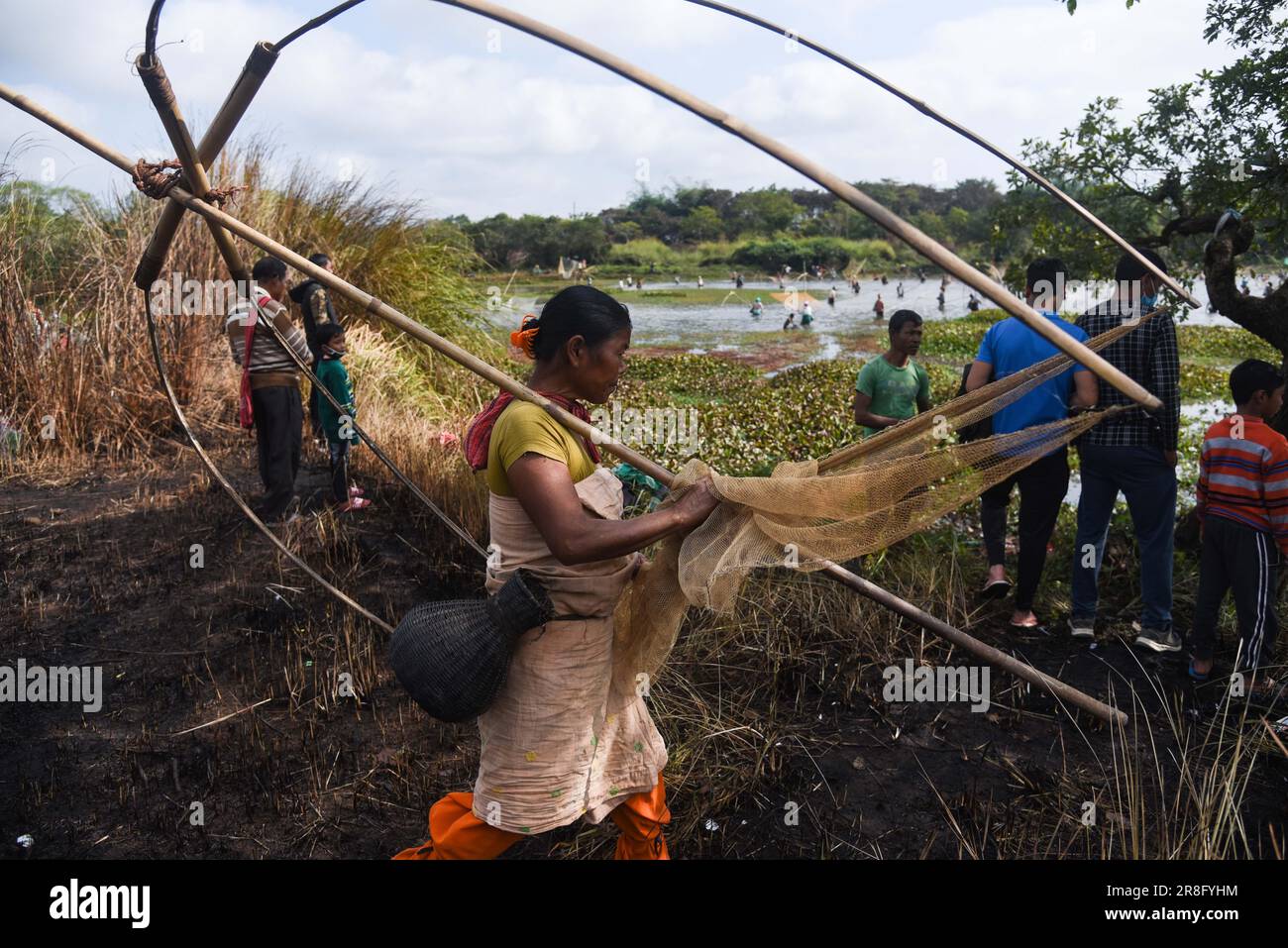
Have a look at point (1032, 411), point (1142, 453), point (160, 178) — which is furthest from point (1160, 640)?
point (160, 178)

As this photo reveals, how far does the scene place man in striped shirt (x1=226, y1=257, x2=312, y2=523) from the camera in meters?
5.25

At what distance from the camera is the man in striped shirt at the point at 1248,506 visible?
130 inches

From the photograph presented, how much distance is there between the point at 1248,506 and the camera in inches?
132

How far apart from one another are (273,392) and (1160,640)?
4.76 m

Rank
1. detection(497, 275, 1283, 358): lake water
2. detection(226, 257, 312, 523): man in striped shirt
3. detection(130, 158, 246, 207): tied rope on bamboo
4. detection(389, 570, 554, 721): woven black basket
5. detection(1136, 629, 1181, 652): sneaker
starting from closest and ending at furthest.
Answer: detection(389, 570, 554, 721): woven black basket < detection(130, 158, 246, 207): tied rope on bamboo < detection(1136, 629, 1181, 652): sneaker < detection(226, 257, 312, 523): man in striped shirt < detection(497, 275, 1283, 358): lake water

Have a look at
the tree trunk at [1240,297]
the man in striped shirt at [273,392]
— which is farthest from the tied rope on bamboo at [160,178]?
the tree trunk at [1240,297]

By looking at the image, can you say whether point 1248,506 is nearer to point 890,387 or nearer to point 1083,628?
point 1083,628

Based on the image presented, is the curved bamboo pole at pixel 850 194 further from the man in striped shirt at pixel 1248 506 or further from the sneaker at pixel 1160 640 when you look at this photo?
the sneaker at pixel 1160 640

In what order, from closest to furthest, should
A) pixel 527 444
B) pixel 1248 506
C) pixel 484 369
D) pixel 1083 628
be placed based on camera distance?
pixel 527 444
pixel 484 369
pixel 1248 506
pixel 1083 628

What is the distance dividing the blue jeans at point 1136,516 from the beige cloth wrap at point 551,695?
260 centimetres

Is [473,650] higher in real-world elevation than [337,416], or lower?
lower

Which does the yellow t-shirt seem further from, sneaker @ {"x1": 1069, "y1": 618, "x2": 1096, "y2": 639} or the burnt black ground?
sneaker @ {"x1": 1069, "y1": 618, "x2": 1096, "y2": 639}

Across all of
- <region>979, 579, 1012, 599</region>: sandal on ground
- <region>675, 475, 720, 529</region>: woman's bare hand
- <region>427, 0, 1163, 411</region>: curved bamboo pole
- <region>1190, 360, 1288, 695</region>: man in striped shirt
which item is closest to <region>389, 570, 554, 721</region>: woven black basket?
<region>675, 475, 720, 529</region>: woman's bare hand

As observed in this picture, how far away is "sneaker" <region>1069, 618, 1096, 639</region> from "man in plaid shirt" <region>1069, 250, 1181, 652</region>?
5.1 inches
